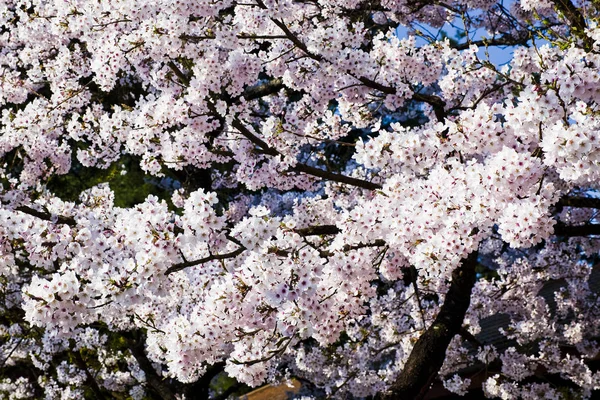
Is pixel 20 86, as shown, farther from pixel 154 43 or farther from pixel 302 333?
pixel 302 333

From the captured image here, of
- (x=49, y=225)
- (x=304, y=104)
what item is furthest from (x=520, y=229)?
(x=304, y=104)

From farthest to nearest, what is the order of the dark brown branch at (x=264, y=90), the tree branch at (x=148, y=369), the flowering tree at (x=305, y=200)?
1. the tree branch at (x=148, y=369)
2. the dark brown branch at (x=264, y=90)
3. the flowering tree at (x=305, y=200)

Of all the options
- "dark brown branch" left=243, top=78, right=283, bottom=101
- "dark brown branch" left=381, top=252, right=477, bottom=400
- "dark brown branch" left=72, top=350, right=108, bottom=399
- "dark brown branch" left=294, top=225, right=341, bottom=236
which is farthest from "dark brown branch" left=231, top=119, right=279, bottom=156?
"dark brown branch" left=72, top=350, right=108, bottom=399

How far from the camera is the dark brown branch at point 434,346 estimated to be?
7.35 m

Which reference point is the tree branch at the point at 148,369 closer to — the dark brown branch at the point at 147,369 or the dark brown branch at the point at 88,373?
the dark brown branch at the point at 147,369

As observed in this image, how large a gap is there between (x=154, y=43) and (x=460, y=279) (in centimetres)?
429

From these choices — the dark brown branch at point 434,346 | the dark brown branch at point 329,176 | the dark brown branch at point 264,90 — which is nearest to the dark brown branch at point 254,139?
the dark brown branch at point 329,176

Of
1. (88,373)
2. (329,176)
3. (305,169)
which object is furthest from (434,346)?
(88,373)

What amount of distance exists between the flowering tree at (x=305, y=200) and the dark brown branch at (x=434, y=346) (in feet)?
0.08

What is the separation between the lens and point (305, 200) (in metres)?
8.76

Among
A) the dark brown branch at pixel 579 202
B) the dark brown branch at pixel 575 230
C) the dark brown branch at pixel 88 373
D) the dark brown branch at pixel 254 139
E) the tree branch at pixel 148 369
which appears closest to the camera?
the dark brown branch at pixel 254 139

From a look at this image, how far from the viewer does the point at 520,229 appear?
4.80 metres

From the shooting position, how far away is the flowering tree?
16.9 ft

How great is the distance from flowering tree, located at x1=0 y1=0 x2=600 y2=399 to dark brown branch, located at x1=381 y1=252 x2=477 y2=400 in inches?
0.9
